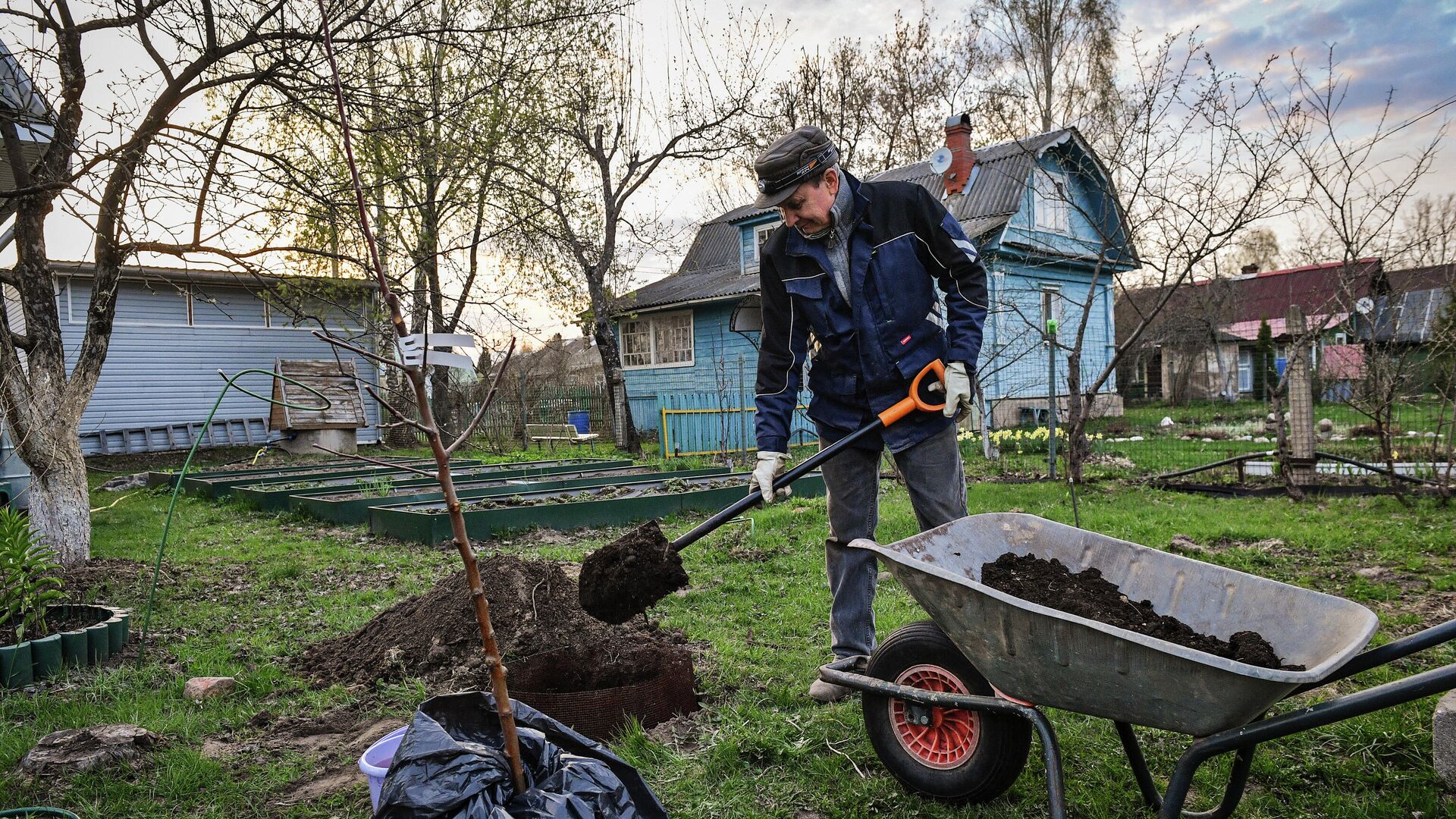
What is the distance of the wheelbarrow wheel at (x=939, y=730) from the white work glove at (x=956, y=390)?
0.79 meters

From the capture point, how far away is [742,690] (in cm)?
312

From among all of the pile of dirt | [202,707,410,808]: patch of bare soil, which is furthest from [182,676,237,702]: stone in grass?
[202,707,410,808]: patch of bare soil

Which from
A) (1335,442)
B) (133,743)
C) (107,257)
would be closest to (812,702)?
(133,743)

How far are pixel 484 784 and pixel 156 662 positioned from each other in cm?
307

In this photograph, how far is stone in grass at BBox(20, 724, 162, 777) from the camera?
2.54 metres

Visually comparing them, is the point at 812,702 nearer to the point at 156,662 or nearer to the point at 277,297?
the point at 156,662

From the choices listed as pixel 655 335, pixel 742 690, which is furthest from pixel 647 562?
pixel 655 335

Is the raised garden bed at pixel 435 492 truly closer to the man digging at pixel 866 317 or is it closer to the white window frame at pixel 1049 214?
the man digging at pixel 866 317

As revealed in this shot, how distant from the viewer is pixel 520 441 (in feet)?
57.5

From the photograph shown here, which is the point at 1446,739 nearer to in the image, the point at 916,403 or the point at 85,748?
the point at 916,403

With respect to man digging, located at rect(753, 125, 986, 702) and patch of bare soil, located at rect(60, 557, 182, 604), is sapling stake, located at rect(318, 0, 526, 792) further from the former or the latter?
patch of bare soil, located at rect(60, 557, 182, 604)

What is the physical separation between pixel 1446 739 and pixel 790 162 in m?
2.47

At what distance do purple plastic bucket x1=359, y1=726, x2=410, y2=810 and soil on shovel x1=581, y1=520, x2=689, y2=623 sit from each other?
0.75 metres

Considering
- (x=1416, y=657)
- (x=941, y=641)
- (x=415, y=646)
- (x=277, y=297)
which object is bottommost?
(x=1416, y=657)
